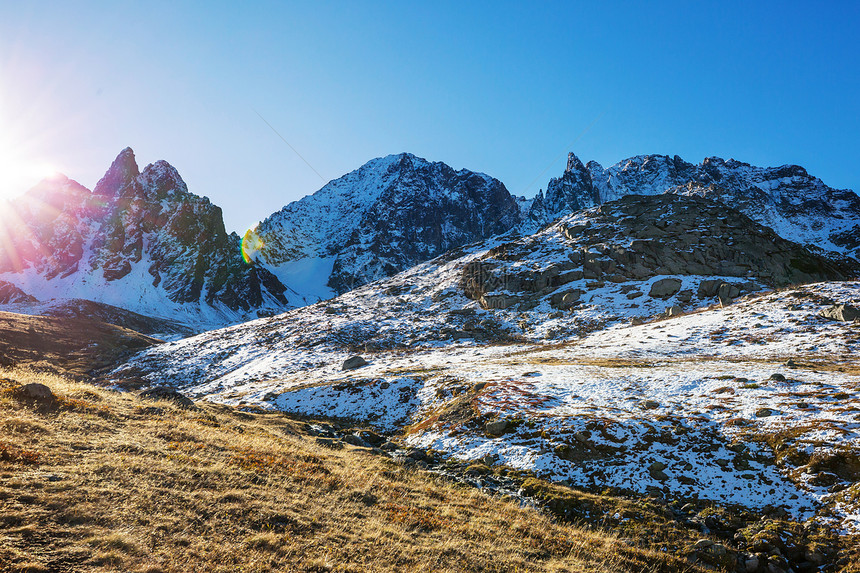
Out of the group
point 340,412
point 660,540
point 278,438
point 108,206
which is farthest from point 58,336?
point 108,206

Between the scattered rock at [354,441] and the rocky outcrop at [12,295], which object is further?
the rocky outcrop at [12,295]

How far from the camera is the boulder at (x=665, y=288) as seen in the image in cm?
6006

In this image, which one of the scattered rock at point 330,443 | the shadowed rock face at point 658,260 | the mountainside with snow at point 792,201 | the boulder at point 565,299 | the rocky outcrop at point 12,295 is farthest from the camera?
the rocky outcrop at point 12,295

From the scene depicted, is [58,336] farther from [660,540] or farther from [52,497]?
[660,540]

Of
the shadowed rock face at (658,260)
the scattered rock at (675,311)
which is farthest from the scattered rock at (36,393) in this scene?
the shadowed rock face at (658,260)

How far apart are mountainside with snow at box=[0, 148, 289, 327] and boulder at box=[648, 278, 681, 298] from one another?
161 meters

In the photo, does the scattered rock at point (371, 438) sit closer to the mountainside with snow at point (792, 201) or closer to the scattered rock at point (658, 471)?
the scattered rock at point (658, 471)

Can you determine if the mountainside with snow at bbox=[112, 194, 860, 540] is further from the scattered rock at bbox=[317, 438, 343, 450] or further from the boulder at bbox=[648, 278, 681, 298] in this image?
the scattered rock at bbox=[317, 438, 343, 450]

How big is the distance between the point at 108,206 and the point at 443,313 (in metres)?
201

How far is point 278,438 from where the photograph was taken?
63.9ft

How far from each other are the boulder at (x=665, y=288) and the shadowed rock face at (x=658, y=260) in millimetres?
133

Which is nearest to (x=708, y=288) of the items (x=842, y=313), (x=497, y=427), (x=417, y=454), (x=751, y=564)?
(x=842, y=313)

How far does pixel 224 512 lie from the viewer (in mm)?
9734

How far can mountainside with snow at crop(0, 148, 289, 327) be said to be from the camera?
162 metres
